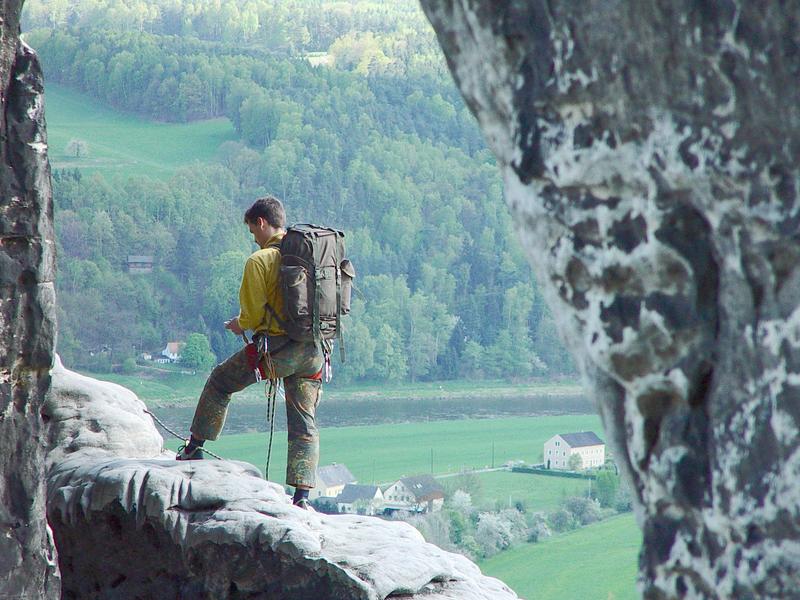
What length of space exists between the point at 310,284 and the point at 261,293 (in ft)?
0.79

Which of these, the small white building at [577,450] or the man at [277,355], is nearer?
the man at [277,355]

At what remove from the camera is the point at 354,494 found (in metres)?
12.3

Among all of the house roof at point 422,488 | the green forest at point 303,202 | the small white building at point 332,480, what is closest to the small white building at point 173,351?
the green forest at point 303,202

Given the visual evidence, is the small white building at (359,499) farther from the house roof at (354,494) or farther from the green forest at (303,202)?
the green forest at (303,202)

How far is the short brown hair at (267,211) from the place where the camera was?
5.46 metres

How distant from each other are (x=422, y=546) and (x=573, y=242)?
3.93 metres

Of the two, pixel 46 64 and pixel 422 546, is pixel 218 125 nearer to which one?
pixel 46 64

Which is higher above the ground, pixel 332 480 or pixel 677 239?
pixel 677 239

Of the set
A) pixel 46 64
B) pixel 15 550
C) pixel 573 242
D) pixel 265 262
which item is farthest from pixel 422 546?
pixel 46 64

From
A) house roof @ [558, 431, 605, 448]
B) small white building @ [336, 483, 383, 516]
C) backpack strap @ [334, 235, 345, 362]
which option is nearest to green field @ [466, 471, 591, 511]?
house roof @ [558, 431, 605, 448]

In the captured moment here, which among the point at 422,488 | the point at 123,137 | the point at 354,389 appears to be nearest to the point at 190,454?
the point at 422,488

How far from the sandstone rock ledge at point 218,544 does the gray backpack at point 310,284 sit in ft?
2.56

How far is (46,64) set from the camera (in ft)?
75.9

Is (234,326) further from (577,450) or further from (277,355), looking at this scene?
(577,450)
